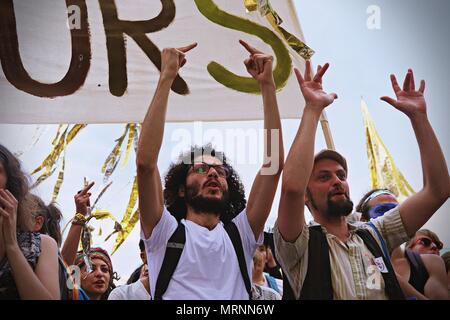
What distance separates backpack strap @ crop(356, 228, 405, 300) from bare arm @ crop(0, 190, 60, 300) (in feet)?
4.51

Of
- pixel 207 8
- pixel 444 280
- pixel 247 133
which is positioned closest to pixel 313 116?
pixel 247 133

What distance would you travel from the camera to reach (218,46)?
450 cm

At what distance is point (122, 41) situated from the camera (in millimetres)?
4484

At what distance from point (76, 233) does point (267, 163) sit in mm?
1275

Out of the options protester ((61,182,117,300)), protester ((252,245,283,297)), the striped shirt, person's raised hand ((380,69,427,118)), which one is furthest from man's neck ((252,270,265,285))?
person's raised hand ((380,69,427,118))

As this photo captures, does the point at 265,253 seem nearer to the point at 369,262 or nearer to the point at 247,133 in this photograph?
the point at 247,133

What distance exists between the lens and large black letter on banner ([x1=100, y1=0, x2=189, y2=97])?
4.44 metres

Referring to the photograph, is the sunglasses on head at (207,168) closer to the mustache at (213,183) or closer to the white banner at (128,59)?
the mustache at (213,183)

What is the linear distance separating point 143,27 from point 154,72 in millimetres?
291

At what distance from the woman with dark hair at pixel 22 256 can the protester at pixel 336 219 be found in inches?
38.8

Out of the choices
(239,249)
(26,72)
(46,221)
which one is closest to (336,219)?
(239,249)

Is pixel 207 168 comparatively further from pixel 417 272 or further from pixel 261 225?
pixel 417 272

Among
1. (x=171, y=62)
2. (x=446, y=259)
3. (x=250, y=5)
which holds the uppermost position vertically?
(x=250, y=5)

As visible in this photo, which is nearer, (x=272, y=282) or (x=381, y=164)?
(x=272, y=282)
